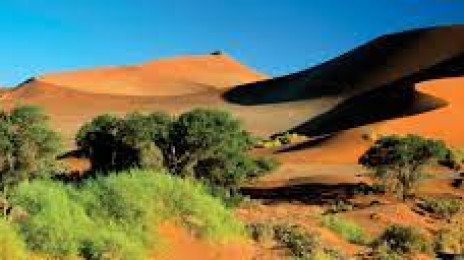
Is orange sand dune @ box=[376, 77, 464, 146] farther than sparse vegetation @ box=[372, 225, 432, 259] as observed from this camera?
Yes

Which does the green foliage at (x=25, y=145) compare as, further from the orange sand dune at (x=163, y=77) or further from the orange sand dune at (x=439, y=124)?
the orange sand dune at (x=163, y=77)

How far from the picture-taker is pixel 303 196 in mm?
35688

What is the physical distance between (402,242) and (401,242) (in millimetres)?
55

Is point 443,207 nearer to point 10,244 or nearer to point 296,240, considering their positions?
point 296,240

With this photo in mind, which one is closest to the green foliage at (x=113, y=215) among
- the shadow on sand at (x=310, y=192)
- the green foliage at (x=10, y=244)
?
the green foliage at (x=10, y=244)

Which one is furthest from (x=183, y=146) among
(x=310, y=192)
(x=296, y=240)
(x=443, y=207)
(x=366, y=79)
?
(x=366, y=79)

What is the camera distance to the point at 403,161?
35.9 meters

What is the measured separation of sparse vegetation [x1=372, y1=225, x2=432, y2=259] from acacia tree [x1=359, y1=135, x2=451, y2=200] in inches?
619

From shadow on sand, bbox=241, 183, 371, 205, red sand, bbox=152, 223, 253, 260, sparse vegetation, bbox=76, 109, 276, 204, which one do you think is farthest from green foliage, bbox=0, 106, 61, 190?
red sand, bbox=152, 223, 253, 260

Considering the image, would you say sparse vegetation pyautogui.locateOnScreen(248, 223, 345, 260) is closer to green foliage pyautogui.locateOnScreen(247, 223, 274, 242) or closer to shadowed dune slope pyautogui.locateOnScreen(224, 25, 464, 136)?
green foliage pyautogui.locateOnScreen(247, 223, 274, 242)

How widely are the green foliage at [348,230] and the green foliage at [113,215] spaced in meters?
3.82

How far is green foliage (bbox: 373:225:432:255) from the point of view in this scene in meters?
18.9

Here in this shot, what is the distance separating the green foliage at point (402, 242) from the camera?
18859mm

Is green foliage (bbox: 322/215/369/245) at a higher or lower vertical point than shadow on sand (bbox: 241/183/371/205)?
lower
